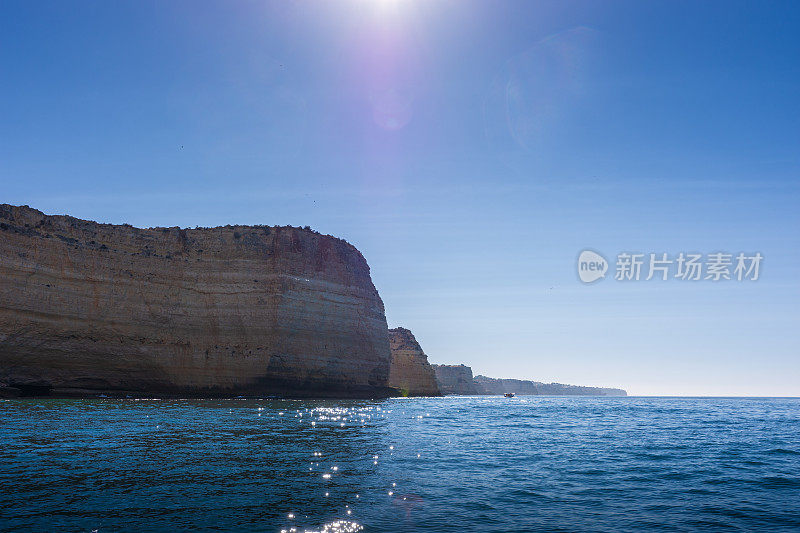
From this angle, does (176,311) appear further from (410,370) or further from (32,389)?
(410,370)

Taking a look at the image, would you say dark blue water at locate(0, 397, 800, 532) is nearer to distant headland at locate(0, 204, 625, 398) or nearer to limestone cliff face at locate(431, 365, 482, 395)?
distant headland at locate(0, 204, 625, 398)

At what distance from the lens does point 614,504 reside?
956 cm

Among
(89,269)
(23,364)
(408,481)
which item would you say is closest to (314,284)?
(89,269)

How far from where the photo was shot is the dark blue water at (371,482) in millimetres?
8141

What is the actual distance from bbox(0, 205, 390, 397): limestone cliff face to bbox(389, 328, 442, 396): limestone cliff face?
3020 centimetres

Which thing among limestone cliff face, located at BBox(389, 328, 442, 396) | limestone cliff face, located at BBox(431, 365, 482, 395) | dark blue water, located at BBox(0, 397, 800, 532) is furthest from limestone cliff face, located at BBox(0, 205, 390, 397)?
limestone cliff face, located at BBox(431, 365, 482, 395)

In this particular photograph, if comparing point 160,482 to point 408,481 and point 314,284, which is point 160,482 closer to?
point 408,481

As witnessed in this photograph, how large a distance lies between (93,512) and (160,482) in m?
2.29

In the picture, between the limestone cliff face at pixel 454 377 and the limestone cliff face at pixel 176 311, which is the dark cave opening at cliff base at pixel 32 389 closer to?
the limestone cliff face at pixel 176 311

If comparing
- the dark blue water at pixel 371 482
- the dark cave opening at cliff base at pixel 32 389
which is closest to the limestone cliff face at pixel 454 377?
the dark cave opening at cliff base at pixel 32 389

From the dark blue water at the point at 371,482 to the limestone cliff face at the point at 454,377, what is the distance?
144m

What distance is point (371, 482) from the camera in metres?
11.1

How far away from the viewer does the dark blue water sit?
814cm

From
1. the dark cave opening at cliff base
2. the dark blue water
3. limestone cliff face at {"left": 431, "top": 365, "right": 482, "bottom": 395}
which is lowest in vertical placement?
limestone cliff face at {"left": 431, "top": 365, "right": 482, "bottom": 395}
